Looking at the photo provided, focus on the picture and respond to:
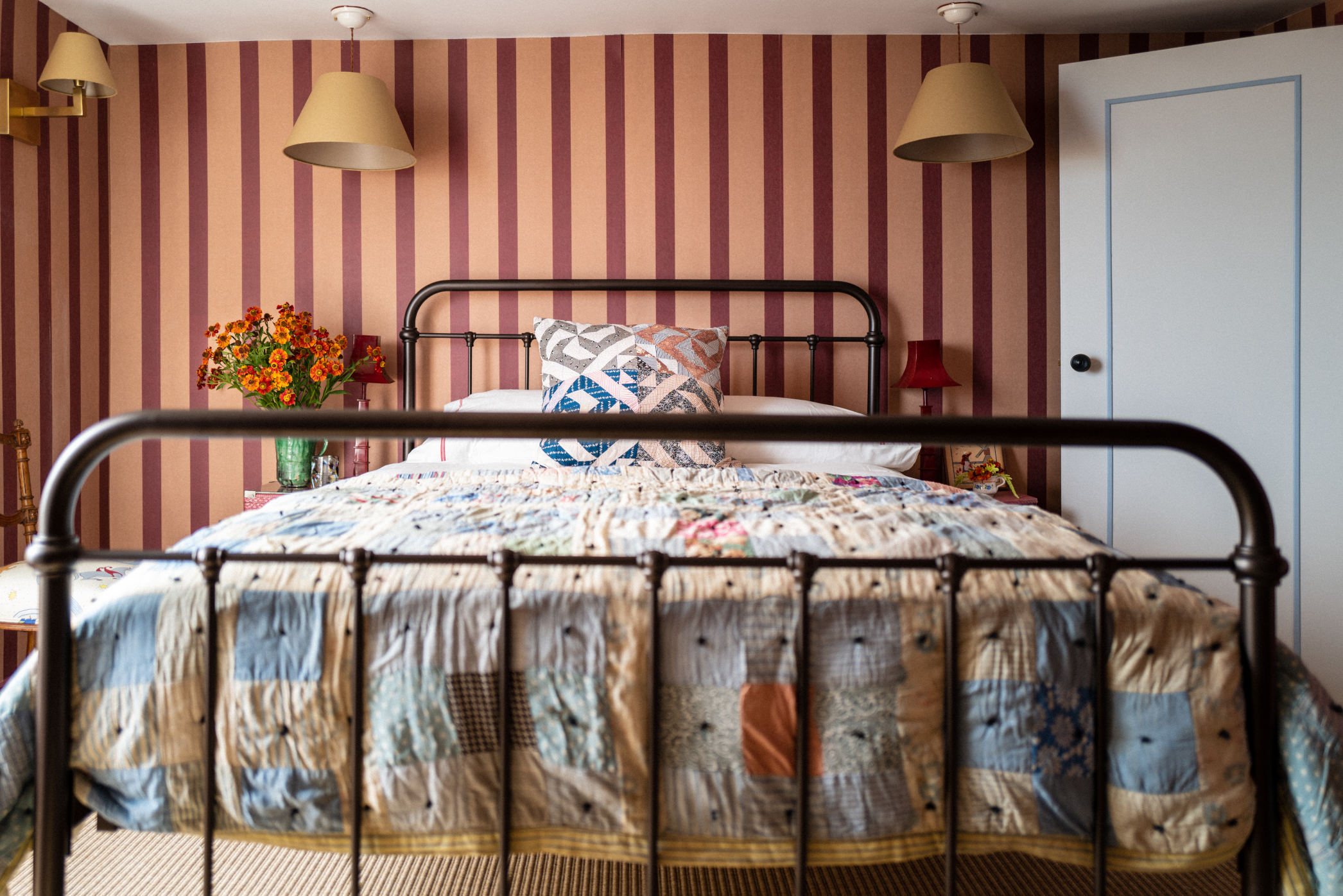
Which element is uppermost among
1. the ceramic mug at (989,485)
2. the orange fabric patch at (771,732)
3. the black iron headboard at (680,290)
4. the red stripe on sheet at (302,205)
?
the red stripe on sheet at (302,205)

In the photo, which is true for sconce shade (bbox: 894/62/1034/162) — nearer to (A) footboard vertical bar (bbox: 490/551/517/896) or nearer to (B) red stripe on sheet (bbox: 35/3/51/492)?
(A) footboard vertical bar (bbox: 490/551/517/896)

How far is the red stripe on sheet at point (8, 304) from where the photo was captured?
2.42 meters

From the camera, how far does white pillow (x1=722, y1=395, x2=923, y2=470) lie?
2.29 meters

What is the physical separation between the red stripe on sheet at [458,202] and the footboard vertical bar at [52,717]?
208 centimetres

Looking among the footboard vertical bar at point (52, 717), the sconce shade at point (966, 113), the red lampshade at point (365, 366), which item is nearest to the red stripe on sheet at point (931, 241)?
the sconce shade at point (966, 113)

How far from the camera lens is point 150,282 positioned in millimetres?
2949

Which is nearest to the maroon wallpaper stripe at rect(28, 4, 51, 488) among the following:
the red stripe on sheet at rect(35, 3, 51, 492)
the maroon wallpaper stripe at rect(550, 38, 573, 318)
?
the red stripe on sheet at rect(35, 3, 51, 492)

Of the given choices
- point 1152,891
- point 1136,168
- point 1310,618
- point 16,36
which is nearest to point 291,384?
point 16,36

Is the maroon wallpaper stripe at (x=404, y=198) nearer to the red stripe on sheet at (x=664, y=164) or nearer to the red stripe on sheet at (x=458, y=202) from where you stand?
the red stripe on sheet at (x=458, y=202)

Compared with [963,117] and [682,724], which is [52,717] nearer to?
[682,724]

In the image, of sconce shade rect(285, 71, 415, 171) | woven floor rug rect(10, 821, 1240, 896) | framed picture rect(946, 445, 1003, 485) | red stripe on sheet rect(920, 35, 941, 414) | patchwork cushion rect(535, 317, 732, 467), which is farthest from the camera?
red stripe on sheet rect(920, 35, 941, 414)

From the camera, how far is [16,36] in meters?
2.48

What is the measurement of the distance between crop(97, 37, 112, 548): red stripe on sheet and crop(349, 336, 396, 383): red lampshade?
3.07 ft

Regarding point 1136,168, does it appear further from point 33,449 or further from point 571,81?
point 33,449
